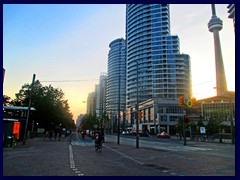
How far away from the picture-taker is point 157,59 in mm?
125688

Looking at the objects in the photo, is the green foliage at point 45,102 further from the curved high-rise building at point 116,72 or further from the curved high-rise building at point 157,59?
the curved high-rise building at point 116,72

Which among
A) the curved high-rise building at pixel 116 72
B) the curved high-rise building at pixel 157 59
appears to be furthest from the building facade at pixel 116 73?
the curved high-rise building at pixel 157 59

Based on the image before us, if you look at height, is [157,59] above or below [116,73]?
below

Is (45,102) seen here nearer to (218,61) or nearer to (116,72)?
(218,61)

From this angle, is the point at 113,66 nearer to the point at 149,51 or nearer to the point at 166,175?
the point at 149,51

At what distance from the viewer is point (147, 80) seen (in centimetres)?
12850

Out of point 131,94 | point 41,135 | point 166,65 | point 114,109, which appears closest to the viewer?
point 41,135

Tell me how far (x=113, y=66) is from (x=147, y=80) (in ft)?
200

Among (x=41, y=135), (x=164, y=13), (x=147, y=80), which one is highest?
(x=164, y=13)

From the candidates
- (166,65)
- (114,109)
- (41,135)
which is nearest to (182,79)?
(166,65)

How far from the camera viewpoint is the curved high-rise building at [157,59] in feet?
404

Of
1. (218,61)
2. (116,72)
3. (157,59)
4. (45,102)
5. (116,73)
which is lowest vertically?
(45,102)

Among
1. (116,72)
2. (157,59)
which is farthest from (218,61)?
(116,72)
